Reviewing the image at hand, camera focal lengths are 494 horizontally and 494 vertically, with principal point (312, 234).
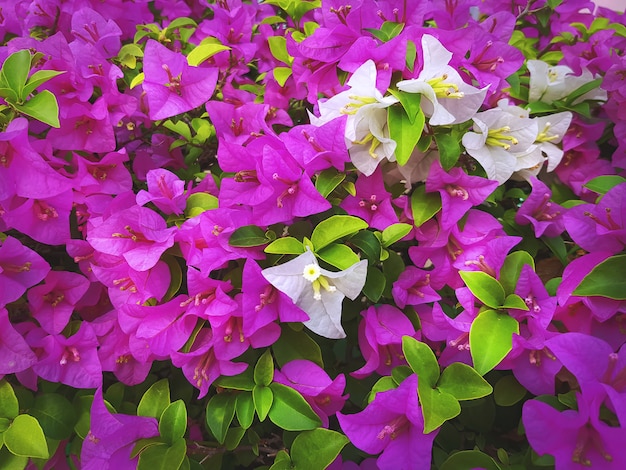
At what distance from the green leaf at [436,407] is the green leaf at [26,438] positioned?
1.45 ft

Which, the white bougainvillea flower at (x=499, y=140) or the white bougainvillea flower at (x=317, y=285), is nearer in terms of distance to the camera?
the white bougainvillea flower at (x=317, y=285)

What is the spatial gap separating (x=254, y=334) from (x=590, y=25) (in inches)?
40.0

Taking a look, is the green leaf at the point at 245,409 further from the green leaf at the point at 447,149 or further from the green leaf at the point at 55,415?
the green leaf at the point at 447,149

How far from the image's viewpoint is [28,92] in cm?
66

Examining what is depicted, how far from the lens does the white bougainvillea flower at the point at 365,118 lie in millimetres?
624

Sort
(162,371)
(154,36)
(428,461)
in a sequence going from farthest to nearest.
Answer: (154,36) → (162,371) → (428,461)

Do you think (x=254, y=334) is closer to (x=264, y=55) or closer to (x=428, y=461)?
(x=428, y=461)

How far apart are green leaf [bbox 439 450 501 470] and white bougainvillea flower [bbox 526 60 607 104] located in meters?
0.61

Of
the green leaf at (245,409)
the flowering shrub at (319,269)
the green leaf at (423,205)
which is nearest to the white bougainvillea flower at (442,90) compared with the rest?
the flowering shrub at (319,269)

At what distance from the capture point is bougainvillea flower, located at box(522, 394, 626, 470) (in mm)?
494

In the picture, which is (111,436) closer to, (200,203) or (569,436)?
(200,203)

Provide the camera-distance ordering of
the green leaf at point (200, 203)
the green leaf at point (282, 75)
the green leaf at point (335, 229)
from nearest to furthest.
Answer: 1. the green leaf at point (335, 229)
2. the green leaf at point (200, 203)
3. the green leaf at point (282, 75)

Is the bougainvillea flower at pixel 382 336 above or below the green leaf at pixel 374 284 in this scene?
below

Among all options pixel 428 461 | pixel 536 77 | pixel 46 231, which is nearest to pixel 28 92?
pixel 46 231
